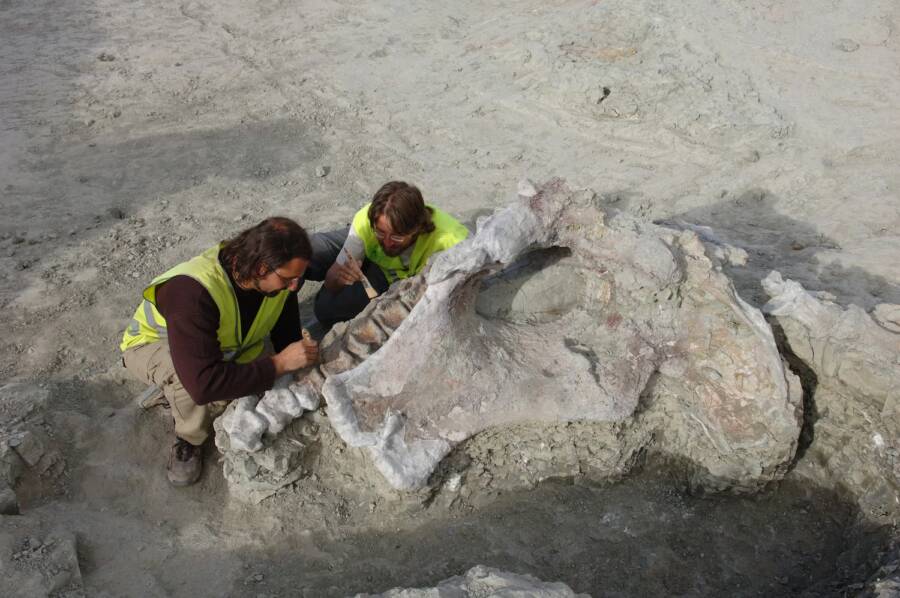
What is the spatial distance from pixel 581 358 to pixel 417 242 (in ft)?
3.60

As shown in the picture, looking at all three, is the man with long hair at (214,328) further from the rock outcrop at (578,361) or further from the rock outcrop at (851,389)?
the rock outcrop at (851,389)

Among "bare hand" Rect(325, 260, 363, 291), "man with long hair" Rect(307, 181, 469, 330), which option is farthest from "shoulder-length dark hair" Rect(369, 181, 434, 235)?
"bare hand" Rect(325, 260, 363, 291)

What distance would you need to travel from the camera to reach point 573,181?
5184 mm

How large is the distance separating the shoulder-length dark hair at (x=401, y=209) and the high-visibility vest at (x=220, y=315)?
1.82 feet

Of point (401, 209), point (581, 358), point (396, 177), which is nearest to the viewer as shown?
point (581, 358)

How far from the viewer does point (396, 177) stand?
5.38 metres

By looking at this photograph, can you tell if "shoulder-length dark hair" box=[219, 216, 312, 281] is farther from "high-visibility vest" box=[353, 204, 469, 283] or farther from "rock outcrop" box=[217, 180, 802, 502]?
"high-visibility vest" box=[353, 204, 469, 283]

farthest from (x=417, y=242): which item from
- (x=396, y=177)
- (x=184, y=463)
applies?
(x=396, y=177)

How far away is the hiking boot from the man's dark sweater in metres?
0.38

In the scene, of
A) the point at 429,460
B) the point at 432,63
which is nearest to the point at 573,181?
the point at 432,63

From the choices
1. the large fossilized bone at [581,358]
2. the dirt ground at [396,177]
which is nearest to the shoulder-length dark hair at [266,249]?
the large fossilized bone at [581,358]

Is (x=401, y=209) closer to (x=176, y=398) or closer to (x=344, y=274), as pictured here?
(x=344, y=274)

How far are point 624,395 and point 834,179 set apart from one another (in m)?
3.19

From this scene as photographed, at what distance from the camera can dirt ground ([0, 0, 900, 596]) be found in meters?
2.48
